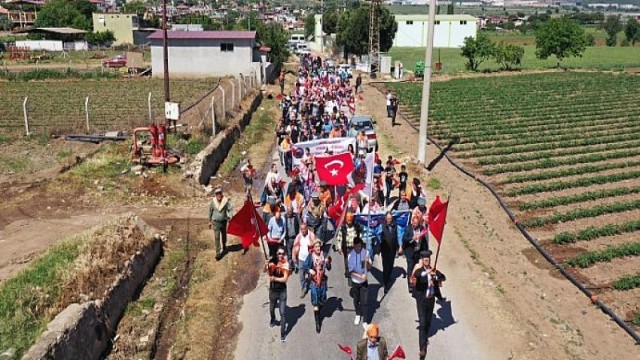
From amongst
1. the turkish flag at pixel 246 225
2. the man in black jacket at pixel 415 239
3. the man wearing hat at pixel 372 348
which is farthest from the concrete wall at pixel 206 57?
the man wearing hat at pixel 372 348

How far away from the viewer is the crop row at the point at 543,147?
2461 cm

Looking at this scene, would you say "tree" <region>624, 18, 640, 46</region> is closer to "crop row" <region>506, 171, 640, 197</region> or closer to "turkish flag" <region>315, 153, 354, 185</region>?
"crop row" <region>506, 171, 640, 197</region>

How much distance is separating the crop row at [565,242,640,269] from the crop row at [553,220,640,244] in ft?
2.41

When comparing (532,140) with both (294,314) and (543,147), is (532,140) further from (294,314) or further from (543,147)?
(294,314)

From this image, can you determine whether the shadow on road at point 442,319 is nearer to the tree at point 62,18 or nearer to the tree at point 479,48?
the tree at point 479,48

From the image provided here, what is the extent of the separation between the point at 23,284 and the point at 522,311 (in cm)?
863

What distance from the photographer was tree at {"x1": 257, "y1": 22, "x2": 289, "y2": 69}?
5497cm

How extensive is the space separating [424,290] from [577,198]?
34.1ft

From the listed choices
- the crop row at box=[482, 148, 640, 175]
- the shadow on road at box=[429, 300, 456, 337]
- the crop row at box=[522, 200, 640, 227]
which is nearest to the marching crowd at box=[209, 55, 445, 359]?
the shadow on road at box=[429, 300, 456, 337]

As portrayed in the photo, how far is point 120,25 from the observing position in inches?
3467

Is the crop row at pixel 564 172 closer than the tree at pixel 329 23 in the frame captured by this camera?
Yes

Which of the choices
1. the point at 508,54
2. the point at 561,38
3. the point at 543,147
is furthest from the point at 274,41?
the point at 543,147

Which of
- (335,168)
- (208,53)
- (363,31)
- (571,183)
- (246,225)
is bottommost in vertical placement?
(571,183)

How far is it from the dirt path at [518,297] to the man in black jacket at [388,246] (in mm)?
1346
